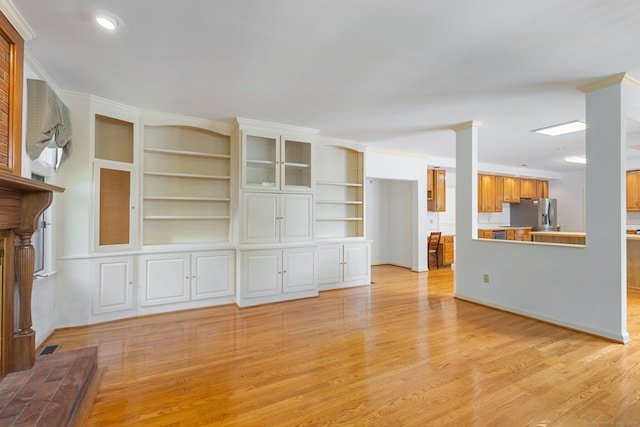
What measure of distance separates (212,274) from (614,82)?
4.84m

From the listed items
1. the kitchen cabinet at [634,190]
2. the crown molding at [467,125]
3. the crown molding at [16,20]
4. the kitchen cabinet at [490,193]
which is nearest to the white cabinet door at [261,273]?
the crown molding at [16,20]

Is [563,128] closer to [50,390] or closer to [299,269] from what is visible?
[299,269]

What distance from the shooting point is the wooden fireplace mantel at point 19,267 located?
2.15 m

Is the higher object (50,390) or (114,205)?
(114,205)

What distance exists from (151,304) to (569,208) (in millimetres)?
10771

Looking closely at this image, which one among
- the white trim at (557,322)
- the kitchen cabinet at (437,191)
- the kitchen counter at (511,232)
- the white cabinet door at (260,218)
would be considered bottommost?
the white trim at (557,322)

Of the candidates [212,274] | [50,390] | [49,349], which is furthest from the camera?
[212,274]

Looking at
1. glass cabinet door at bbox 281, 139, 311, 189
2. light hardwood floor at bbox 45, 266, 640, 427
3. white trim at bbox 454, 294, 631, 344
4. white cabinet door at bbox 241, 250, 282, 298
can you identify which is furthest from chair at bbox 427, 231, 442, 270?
white cabinet door at bbox 241, 250, 282, 298

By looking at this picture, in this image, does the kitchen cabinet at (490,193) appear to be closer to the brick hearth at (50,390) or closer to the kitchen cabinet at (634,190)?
the kitchen cabinet at (634,190)

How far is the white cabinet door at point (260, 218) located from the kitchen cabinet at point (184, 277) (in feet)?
1.36

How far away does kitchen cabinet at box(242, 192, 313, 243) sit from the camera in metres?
4.25

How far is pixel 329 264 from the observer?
17.0ft

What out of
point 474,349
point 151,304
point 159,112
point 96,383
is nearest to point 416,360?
point 474,349

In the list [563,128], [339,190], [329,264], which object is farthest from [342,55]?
[563,128]
